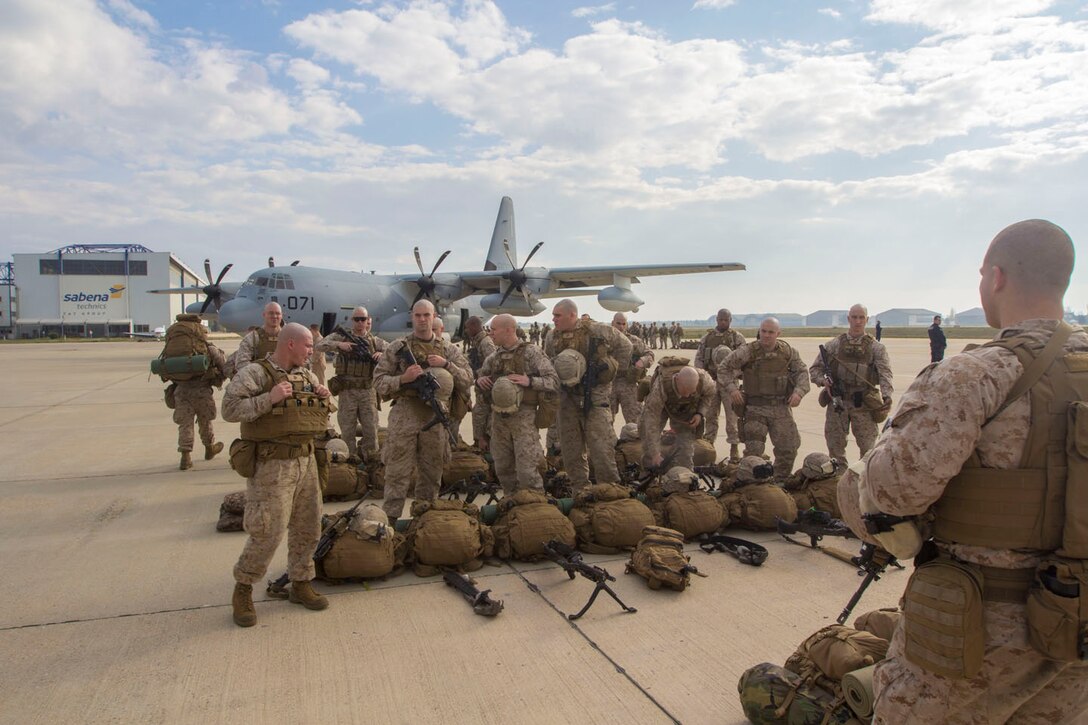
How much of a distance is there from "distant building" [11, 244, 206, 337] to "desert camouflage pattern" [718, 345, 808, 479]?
255 feet

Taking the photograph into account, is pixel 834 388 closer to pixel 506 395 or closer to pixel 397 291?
pixel 506 395

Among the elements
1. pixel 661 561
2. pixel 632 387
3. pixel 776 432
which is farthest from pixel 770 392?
pixel 661 561

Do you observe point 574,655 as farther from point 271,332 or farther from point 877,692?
point 271,332

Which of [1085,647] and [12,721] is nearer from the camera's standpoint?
[1085,647]

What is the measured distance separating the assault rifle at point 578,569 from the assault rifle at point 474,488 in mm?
1729

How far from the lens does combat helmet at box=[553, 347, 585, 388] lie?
6383 mm

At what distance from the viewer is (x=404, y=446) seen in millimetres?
5859

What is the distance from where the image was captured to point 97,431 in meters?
10.9

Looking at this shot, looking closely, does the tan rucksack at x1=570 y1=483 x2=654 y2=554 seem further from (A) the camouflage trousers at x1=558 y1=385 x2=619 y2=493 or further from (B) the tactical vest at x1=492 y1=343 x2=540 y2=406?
(B) the tactical vest at x1=492 y1=343 x2=540 y2=406

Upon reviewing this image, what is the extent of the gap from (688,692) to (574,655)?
0.65 m

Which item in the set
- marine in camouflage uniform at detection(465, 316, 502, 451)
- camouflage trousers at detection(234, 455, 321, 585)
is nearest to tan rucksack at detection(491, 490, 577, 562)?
camouflage trousers at detection(234, 455, 321, 585)

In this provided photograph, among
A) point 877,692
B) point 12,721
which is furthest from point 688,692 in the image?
point 12,721

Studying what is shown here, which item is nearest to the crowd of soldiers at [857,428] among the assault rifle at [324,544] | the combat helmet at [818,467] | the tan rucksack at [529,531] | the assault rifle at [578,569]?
the assault rifle at [324,544]

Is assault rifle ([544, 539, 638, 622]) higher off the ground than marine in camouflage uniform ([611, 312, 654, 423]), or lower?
lower
